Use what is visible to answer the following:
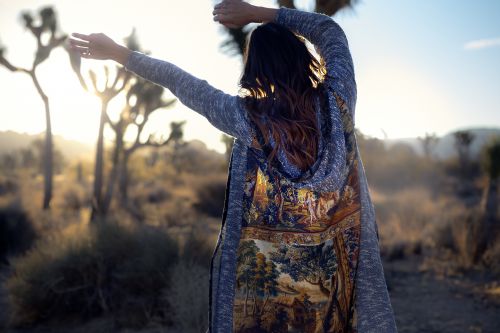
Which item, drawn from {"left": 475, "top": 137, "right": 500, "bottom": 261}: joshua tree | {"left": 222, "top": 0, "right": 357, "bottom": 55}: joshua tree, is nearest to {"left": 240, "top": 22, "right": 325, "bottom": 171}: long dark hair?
{"left": 222, "top": 0, "right": 357, "bottom": 55}: joshua tree

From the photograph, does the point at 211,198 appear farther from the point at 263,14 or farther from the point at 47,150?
the point at 263,14

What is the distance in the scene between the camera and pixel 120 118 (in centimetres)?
1484

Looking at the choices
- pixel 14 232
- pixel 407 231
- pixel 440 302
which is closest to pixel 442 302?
pixel 440 302

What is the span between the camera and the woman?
64.1 inches

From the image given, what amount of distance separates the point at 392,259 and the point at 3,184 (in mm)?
21489

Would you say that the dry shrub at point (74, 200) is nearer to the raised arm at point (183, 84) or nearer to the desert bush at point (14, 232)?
the desert bush at point (14, 232)

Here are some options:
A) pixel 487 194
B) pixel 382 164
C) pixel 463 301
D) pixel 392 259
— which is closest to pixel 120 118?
pixel 392 259

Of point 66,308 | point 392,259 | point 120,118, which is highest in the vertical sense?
point 120,118

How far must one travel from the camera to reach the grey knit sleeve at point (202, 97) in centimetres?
162

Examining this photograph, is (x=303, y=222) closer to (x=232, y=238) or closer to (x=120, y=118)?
(x=232, y=238)

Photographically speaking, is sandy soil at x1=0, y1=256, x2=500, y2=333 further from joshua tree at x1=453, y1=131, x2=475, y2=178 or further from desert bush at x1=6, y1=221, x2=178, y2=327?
joshua tree at x1=453, y1=131, x2=475, y2=178

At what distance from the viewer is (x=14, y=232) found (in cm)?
994

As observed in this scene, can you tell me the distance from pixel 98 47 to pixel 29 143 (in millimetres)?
100765

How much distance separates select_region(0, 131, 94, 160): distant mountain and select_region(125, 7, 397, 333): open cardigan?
89.2 meters
